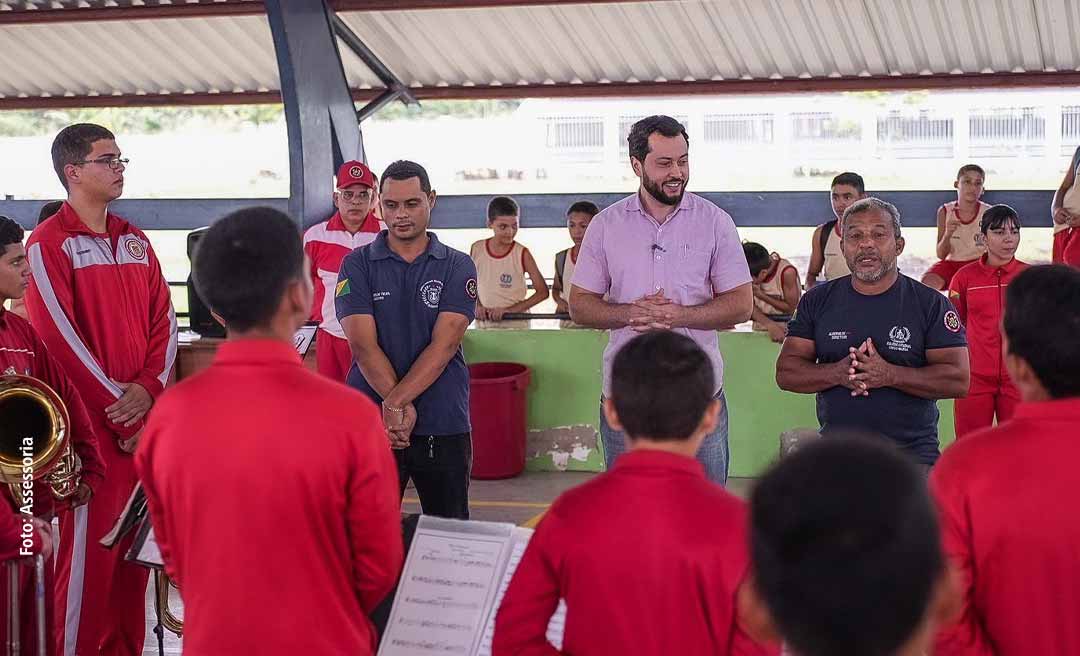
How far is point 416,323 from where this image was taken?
390 cm

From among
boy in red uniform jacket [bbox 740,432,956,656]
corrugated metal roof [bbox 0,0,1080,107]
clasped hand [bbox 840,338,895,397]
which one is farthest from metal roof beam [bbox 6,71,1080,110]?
boy in red uniform jacket [bbox 740,432,956,656]

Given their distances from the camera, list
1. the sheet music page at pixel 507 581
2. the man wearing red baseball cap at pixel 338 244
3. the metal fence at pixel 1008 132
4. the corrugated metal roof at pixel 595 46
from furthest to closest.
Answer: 1. the metal fence at pixel 1008 132
2. the corrugated metal roof at pixel 595 46
3. the man wearing red baseball cap at pixel 338 244
4. the sheet music page at pixel 507 581

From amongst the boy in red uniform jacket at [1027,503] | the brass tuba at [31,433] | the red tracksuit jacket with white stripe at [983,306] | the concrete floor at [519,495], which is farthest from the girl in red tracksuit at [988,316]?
the brass tuba at [31,433]

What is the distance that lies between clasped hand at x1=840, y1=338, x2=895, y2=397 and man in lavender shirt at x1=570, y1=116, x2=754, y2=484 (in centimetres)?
46

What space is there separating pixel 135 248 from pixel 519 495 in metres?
3.51

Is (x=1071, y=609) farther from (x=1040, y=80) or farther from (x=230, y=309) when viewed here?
(x=1040, y=80)

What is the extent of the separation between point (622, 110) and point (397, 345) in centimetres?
1203

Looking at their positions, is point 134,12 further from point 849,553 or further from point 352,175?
point 849,553

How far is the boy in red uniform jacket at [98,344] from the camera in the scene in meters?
3.75

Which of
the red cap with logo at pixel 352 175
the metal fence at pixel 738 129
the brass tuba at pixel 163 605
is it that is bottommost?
the brass tuba at pixel 163 605

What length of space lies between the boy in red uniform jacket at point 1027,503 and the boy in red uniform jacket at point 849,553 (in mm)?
848

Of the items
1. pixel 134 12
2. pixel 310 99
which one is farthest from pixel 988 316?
pixel 134 12

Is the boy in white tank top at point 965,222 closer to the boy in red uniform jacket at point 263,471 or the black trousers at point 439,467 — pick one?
the black trousers at point 439,467

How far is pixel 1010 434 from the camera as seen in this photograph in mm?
1987
